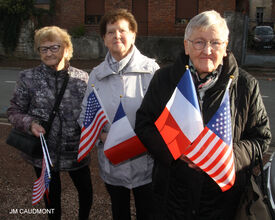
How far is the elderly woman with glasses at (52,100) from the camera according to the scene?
2.99 m

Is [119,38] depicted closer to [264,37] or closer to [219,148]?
[219,148]

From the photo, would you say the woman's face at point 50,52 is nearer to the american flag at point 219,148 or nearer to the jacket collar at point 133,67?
the jacket collar at point 133,67

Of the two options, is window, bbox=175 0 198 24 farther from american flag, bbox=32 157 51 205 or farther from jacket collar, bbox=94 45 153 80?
american flag, bbox=32 157 51 205

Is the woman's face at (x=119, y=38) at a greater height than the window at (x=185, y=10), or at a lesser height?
lesser

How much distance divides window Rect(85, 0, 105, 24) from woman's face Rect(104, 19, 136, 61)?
61.2 ft

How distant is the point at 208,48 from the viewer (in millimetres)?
2102

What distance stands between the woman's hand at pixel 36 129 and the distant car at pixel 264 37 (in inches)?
758

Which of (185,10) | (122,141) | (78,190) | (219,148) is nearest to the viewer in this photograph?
(219,148)

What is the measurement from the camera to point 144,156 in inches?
112

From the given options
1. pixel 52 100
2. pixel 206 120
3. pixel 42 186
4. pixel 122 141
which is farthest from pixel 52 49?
pixel 206 120

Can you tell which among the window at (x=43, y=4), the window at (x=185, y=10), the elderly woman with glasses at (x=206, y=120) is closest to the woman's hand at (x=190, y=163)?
the elderly woman with glasses at (x=206, y=120)

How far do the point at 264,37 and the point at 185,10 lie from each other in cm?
539

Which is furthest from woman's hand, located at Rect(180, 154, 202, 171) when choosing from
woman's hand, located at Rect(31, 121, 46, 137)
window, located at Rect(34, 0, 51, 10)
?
window, located at Rect(34, 0, 51, 10)

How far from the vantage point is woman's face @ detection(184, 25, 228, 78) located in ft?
6.89
